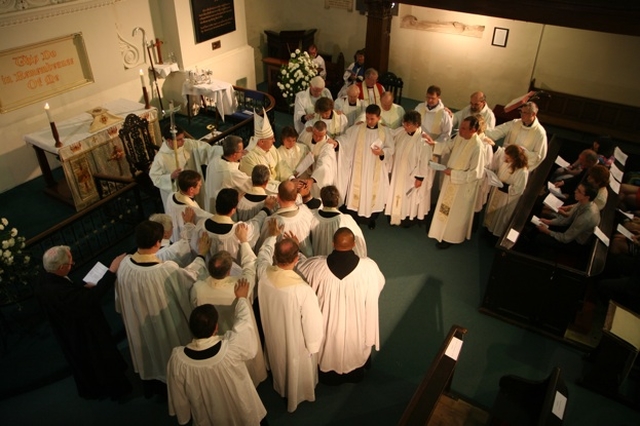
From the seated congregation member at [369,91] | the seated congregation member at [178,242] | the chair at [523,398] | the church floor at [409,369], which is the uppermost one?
the seated congregation member at [369,91]

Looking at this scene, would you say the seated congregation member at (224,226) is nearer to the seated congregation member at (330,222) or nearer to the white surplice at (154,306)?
the white surplice at (154,306)

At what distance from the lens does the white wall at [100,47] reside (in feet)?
26.5

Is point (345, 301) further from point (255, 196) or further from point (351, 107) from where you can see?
point (351, 107)

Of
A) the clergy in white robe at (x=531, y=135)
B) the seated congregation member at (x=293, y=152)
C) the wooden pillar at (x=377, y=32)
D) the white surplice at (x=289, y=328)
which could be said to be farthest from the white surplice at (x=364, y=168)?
the wooden pillar at (x=377, y=32)

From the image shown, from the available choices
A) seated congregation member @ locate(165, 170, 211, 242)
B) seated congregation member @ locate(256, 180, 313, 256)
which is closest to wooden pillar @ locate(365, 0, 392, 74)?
seated congregation member @ locate(256, 180, 313, 256)

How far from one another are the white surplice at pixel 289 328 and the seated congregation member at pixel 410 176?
2888 millimetres

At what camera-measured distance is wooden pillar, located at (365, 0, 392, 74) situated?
8984mm

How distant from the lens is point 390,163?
7090 mm

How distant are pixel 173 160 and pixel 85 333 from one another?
2633mm

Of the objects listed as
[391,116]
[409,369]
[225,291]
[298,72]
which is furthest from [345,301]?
[298,72]

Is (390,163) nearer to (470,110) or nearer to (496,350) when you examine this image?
(470,110)

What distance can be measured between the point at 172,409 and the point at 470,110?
230 inches

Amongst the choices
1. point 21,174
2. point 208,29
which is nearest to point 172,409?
point 21,174

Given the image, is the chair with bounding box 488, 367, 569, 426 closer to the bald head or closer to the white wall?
the bald head
